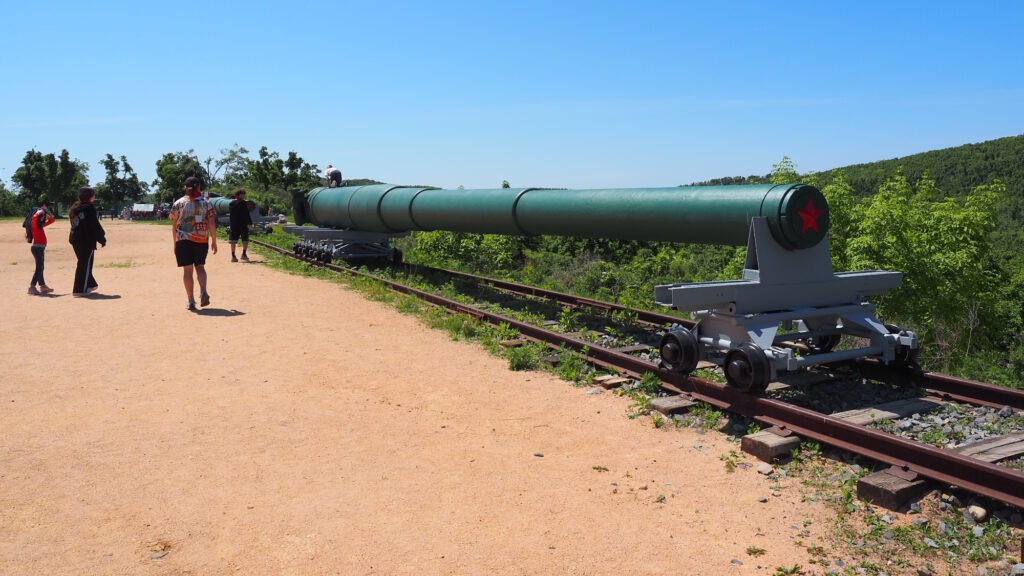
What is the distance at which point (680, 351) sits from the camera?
5.99 meters

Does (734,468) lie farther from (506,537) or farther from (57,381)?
(57,381)

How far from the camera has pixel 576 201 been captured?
8.49m

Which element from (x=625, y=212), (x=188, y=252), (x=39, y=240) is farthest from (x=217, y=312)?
(x=625, y=212)

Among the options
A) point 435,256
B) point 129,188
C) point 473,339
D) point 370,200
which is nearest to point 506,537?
point 473,339

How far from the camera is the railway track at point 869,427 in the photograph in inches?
149

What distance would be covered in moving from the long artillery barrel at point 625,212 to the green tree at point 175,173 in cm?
6829

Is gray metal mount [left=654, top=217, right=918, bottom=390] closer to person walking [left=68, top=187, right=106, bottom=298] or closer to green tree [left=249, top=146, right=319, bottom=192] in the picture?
person walking [left=68, top=187, right=106, bottom=298]

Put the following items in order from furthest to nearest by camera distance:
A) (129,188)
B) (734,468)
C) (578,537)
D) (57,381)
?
(129,188), (57,381), (734,468), (578,537)

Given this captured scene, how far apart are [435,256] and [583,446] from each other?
1348 cm

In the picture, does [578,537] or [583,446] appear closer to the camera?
[578,537]

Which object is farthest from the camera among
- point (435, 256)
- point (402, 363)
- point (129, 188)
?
point (129, 188)

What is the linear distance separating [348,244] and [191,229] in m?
5.70

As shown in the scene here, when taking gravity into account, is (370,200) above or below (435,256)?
above

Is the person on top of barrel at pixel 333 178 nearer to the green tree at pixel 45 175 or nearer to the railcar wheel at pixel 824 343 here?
the railcar wheel at pixel 824 343
